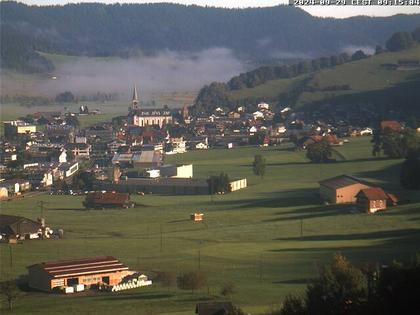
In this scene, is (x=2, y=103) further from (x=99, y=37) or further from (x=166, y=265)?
(x=99, y=37)

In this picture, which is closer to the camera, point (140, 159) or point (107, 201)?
point (107, 201)

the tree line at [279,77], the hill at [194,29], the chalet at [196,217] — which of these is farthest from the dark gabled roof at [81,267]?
the hill at [194,29]

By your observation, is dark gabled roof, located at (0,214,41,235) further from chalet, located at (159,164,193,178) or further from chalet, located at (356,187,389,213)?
chalet, located at (159,164,193,178)

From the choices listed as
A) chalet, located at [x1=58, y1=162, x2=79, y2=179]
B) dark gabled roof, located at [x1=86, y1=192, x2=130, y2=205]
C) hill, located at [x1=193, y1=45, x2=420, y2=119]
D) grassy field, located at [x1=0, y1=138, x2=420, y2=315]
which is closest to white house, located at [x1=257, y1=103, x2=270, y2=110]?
hill, located at [x1=193, y1=45, x2=420, y2=119]

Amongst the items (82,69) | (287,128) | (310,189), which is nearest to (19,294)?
(310,189)

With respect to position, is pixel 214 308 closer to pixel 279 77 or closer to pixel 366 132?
pixel 366 132

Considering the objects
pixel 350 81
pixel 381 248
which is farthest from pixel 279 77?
pixel 381 248

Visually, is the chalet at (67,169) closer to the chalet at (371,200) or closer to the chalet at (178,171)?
the chalet at (178,171)
